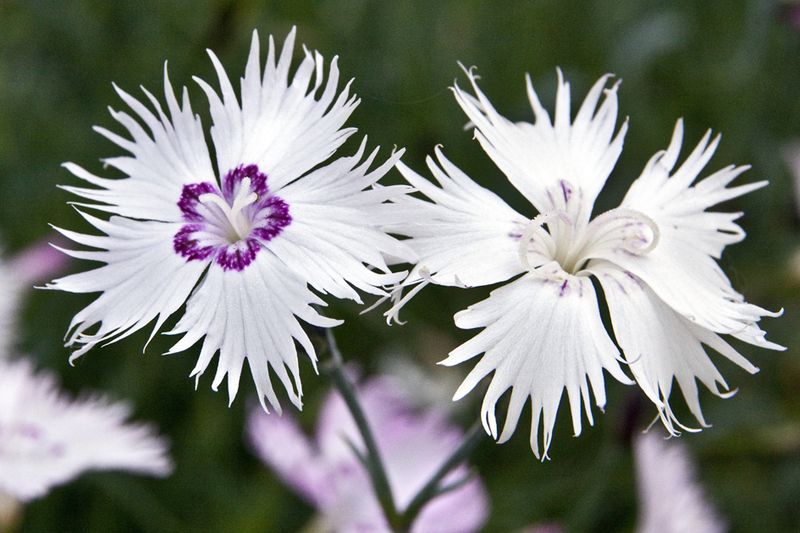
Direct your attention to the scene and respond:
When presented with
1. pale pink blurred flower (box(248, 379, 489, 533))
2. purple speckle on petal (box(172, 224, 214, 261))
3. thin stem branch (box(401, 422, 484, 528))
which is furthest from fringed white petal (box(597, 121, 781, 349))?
pale pink blurred flower (box(248, 379, 489, 533))

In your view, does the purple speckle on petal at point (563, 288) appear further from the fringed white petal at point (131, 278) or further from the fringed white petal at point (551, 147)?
the fringed white petal at point (131, 278)

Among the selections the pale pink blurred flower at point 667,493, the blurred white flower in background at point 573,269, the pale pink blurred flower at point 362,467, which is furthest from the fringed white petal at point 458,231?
the pale pink blurred flower at point 667,493

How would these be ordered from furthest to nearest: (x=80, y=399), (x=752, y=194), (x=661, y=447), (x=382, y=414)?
(x=752, y=194) → (x=80, y=399) → (x=382, y=414) → (x=661, y=447)

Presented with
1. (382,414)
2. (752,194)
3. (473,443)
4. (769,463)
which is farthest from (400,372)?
(473,443)

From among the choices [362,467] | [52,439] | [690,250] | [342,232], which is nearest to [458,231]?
[342,232]

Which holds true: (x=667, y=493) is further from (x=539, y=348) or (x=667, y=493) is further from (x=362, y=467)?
(x=539, y=348)

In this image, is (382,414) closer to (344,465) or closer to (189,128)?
(344,465)
